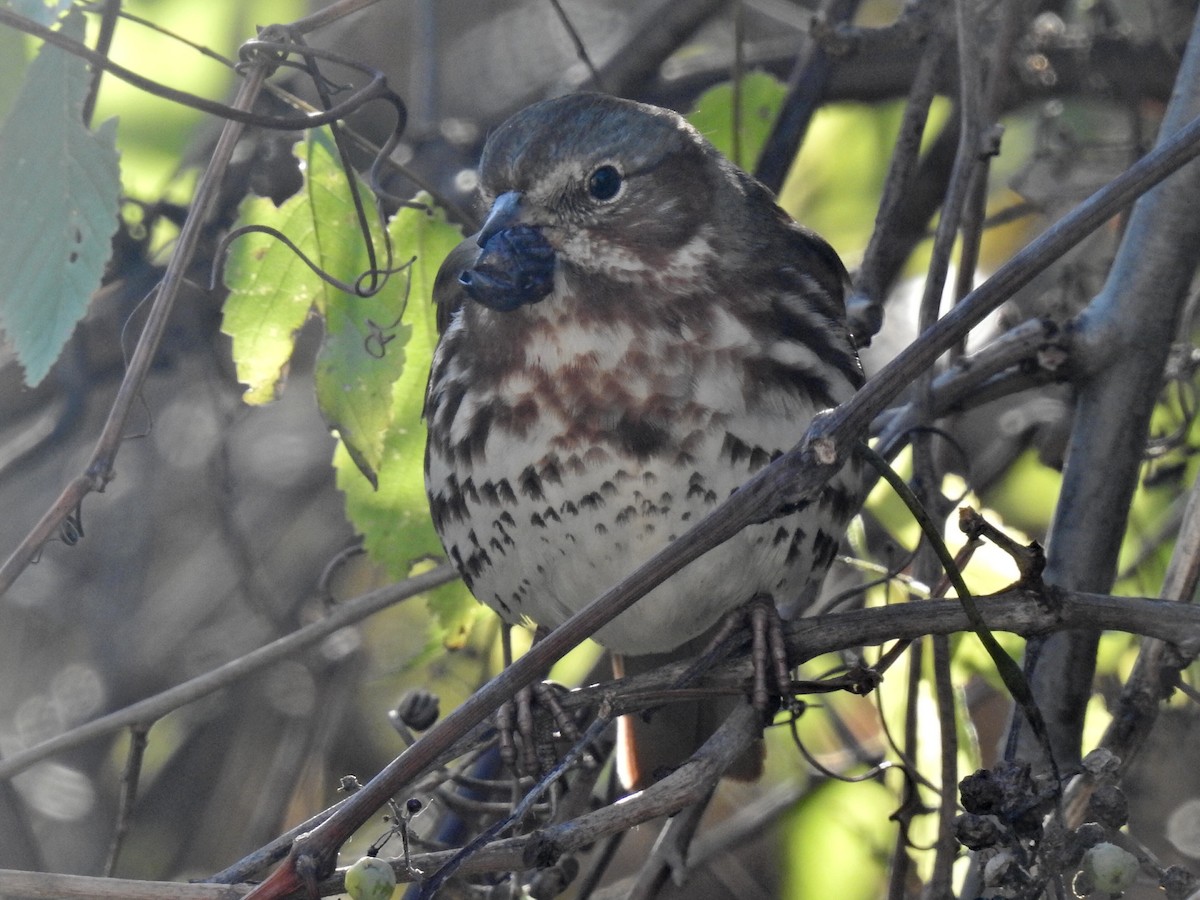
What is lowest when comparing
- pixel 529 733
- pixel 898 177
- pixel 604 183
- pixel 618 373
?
pixel 529 733

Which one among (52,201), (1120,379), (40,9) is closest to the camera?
(40,9)

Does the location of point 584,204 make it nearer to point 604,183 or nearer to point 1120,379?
point 604,183

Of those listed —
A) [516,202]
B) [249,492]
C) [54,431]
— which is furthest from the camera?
[249,492]

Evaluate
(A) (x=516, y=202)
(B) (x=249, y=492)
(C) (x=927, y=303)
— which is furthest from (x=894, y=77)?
(B) (x=249, y=492)

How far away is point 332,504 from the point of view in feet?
13.5

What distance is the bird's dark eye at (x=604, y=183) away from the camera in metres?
2.32

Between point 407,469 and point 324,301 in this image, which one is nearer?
point 324,301

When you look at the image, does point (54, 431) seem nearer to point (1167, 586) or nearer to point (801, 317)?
point (801, 317)

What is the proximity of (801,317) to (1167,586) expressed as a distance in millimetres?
717

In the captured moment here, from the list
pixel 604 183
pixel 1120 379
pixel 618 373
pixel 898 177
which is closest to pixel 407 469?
pixel 618 373

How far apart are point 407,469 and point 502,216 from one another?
69cm

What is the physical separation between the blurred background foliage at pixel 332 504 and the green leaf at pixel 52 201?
2.14 ft

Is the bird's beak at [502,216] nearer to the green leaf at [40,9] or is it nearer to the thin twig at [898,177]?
the green leaf at [40,9]

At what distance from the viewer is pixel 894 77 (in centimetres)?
362
